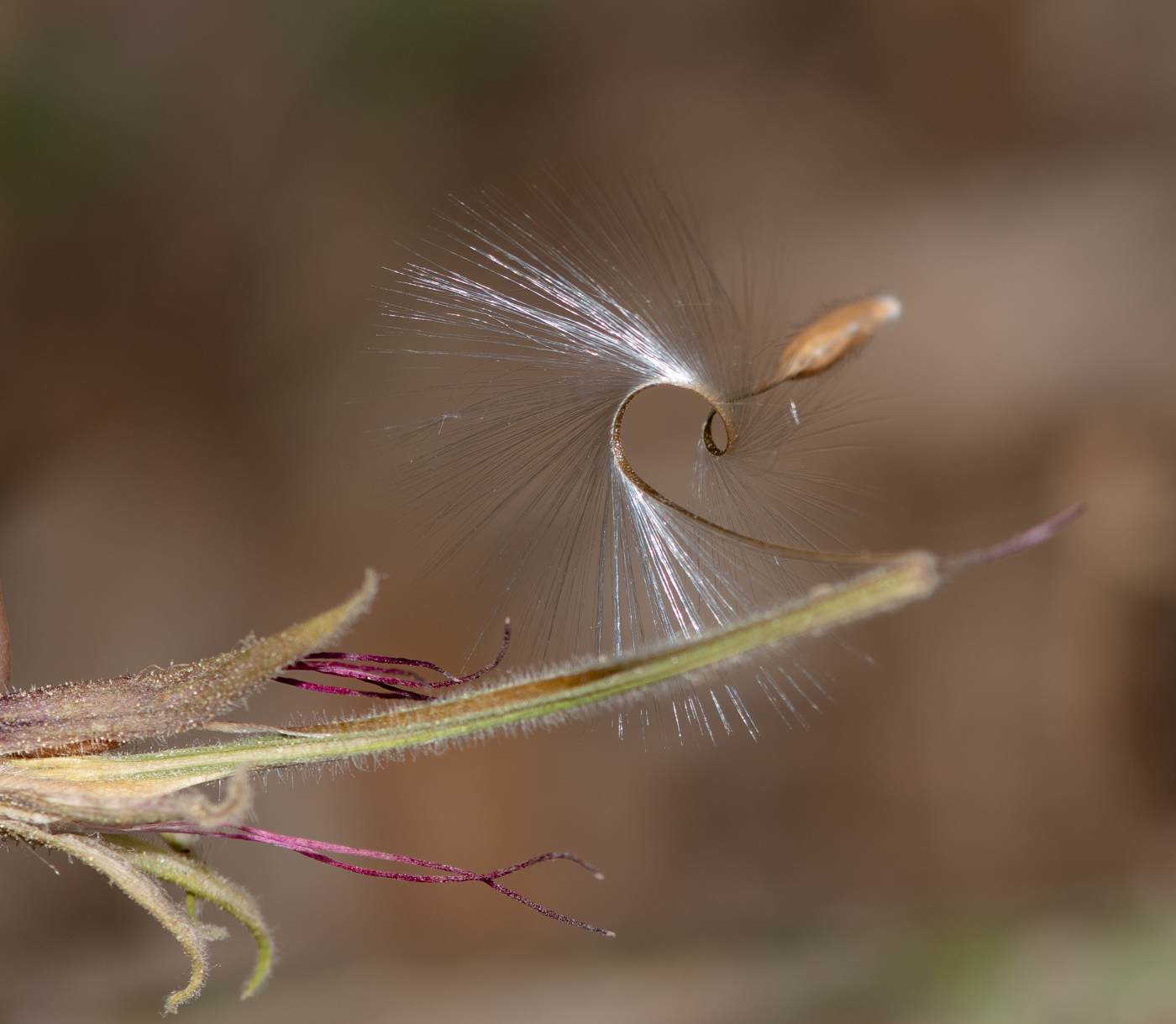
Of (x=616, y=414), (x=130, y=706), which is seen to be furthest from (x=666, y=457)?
(x=130, y=706)

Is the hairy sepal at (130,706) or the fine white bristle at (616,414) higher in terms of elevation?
the fine white bristle at (616,414)

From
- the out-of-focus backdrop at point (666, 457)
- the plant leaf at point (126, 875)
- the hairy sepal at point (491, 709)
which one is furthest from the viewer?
the out-of-focus backdrop at point (666, 457)

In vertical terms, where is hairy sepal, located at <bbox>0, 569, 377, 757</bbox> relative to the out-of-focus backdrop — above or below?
below

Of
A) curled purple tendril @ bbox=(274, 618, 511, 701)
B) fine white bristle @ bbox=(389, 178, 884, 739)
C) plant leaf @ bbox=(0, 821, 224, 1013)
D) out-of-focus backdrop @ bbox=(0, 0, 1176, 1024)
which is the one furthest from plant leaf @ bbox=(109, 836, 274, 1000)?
out-of-focus backdrop @ bbox=(0, 0, 1176, 1024)

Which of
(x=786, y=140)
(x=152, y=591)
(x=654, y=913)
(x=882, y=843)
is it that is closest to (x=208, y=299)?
(x=152, y=591)

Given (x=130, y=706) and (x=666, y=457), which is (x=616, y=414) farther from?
(x=666, y=457)

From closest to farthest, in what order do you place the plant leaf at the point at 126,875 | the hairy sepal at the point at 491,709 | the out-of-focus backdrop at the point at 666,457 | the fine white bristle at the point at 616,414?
1. the hairy sepal at the point at 491,709
2. the plant leaf at the point at 126,875
3. the fine white bristle at the point at 616,414
4. the out-of-focus backdrop at the point at 666,457

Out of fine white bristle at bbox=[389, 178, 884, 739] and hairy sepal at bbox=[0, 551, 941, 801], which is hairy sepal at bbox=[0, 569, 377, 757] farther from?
fine white bristle at bbox=[389, 178, 884, 739]

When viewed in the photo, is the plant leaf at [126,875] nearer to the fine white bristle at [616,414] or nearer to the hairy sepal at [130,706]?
the hairy sepal at [130,706]

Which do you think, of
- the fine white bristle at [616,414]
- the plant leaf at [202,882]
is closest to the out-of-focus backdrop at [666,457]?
the fine white bristle at [616,414]
